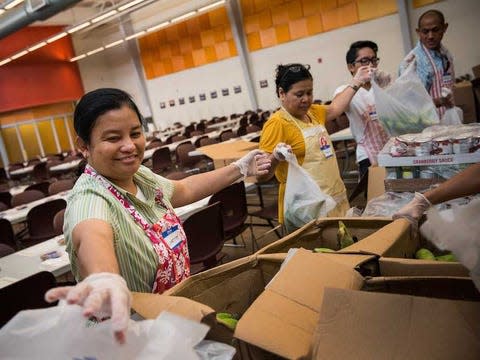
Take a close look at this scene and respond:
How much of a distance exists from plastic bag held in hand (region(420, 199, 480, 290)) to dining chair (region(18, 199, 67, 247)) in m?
4.10

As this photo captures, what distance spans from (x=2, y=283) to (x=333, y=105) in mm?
2206

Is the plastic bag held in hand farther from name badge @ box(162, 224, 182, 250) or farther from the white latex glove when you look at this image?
the white latex glove

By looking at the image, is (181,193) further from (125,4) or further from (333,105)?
(125,4)

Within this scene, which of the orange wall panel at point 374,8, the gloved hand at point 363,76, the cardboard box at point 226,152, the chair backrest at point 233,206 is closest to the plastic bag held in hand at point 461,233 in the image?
the gloved hand at point 363,76

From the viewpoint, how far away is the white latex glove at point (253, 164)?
181 cm

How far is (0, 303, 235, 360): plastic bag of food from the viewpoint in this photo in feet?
2.19

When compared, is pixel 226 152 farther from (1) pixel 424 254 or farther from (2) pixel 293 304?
(2) pixel 293 304

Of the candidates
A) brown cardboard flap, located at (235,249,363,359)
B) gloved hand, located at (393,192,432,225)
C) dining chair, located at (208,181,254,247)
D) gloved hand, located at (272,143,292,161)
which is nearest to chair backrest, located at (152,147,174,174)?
dining chair, located at (208,181,254,247)

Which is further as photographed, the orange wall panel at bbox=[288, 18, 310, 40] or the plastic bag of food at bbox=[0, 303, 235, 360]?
the orange wall panel at bbox=[288, 18, 310, 40]

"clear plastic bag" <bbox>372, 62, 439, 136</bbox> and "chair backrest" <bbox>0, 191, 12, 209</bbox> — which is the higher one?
"clear plastic bag" <bbox>372, 62, 439, 136</bbox>

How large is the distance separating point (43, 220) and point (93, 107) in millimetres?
3619

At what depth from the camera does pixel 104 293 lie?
27.7 inches

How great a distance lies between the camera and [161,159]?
7.41m

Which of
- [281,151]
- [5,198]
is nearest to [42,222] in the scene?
[5,198]
